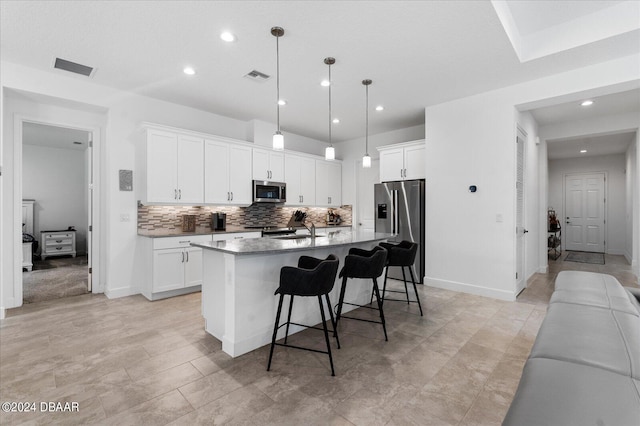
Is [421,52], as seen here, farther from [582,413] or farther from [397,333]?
[582,413]

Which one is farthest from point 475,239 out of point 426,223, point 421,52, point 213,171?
point 213,171

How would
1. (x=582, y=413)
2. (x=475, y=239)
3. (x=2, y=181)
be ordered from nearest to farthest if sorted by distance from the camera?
(x=582, y=413), (x=2, y=181), (x=475, y=239)

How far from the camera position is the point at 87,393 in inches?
81.0

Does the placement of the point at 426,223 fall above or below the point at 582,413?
above

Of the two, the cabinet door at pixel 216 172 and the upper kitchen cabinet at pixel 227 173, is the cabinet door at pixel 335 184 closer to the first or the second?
the upper kitchen cabinet at pixel 227 173

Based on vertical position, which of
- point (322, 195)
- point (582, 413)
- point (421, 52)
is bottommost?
point (582, 413)

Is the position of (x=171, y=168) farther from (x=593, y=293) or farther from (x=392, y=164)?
(x=593, y=293)

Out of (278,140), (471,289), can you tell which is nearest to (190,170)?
(278,140)

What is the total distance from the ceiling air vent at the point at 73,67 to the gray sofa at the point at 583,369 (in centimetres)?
484

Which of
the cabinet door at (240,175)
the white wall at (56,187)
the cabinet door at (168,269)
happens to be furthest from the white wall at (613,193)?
the white wall at (56,187)

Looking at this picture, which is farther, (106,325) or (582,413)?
(106,325)

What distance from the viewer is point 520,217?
461 centimetres

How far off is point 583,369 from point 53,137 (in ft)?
30.3

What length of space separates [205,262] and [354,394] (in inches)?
71.6
